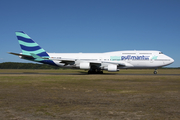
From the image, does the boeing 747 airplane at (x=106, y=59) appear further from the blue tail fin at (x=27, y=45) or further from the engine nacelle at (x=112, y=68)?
the engine nacelle at (x=112, y=68)

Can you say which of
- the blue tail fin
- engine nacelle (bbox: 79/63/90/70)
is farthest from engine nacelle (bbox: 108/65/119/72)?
the blue tail fin

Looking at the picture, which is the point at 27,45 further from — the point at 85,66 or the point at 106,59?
the point at 106,59

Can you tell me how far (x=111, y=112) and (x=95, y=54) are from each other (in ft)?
95.5

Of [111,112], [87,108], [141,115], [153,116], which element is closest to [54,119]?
[87,108]

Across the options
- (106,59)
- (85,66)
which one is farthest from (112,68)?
(85,66)

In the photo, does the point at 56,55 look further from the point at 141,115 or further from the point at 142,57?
the point at 141,115

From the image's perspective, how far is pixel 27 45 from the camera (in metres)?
33.8

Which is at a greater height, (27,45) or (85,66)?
(27,45)

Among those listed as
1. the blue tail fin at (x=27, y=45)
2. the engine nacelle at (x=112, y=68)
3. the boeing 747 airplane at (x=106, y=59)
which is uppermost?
the blue tail fin at (x=27, y=45)

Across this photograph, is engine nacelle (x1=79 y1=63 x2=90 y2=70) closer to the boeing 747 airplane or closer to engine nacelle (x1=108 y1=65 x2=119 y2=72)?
the boeing 747 airplane

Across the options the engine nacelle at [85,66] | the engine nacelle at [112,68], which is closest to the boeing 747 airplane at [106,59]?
the engine nacelle at [85,66]

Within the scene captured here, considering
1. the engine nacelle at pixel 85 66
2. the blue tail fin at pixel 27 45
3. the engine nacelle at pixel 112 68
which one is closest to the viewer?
the engine nacelle at pixel 112 68

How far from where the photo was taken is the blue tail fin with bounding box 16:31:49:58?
33594 mm

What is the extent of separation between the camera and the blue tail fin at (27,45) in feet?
A: 110
